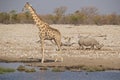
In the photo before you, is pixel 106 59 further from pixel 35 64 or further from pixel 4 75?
pixel 4 75

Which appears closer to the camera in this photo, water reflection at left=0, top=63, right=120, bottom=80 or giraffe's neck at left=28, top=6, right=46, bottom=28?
water reflection at left=0, top=63, right=120, bottom=80

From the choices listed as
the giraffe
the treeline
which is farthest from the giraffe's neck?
the treeline

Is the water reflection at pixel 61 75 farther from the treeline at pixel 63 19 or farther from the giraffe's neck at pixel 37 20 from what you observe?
the treeline at pixel 63 19

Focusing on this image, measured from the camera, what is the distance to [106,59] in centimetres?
2162

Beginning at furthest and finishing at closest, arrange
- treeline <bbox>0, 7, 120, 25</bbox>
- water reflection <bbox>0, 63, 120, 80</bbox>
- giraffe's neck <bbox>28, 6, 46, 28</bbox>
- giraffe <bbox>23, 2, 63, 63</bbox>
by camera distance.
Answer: treeline <bbox>0, 7, 120, 25</bbox>, giraffe's neck <bbox>28, 6, 46, 28</bbox>, giraffe <bbox>23, 2, 63, 63</bbox>, water reflection <bbox>0, 63, 120, 80</bbox>

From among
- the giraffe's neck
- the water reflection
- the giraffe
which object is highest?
the giraffe's neck

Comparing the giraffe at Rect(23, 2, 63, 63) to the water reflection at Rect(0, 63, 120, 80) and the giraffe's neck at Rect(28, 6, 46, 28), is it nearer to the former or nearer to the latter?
the giraffe's neck at Rect(28, 6, 46, 28)

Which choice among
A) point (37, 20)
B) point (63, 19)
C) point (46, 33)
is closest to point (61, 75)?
point (46, 33)

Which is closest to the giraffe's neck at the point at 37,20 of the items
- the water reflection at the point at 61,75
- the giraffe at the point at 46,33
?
the giraffe at the point at 46,33

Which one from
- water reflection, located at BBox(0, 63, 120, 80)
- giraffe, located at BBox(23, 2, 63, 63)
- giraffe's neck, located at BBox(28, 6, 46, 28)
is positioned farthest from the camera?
giraffe's neck, located at BBox(28, 6, 46, 28)

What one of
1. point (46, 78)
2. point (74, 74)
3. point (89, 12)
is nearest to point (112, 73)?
point (74, 74)

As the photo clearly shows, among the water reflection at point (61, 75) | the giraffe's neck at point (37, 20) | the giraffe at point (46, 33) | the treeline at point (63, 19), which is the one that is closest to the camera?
the water reflection at point (61, 75)

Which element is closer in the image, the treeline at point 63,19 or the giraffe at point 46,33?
the giraffe at point 46,33

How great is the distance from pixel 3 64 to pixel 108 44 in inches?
404
